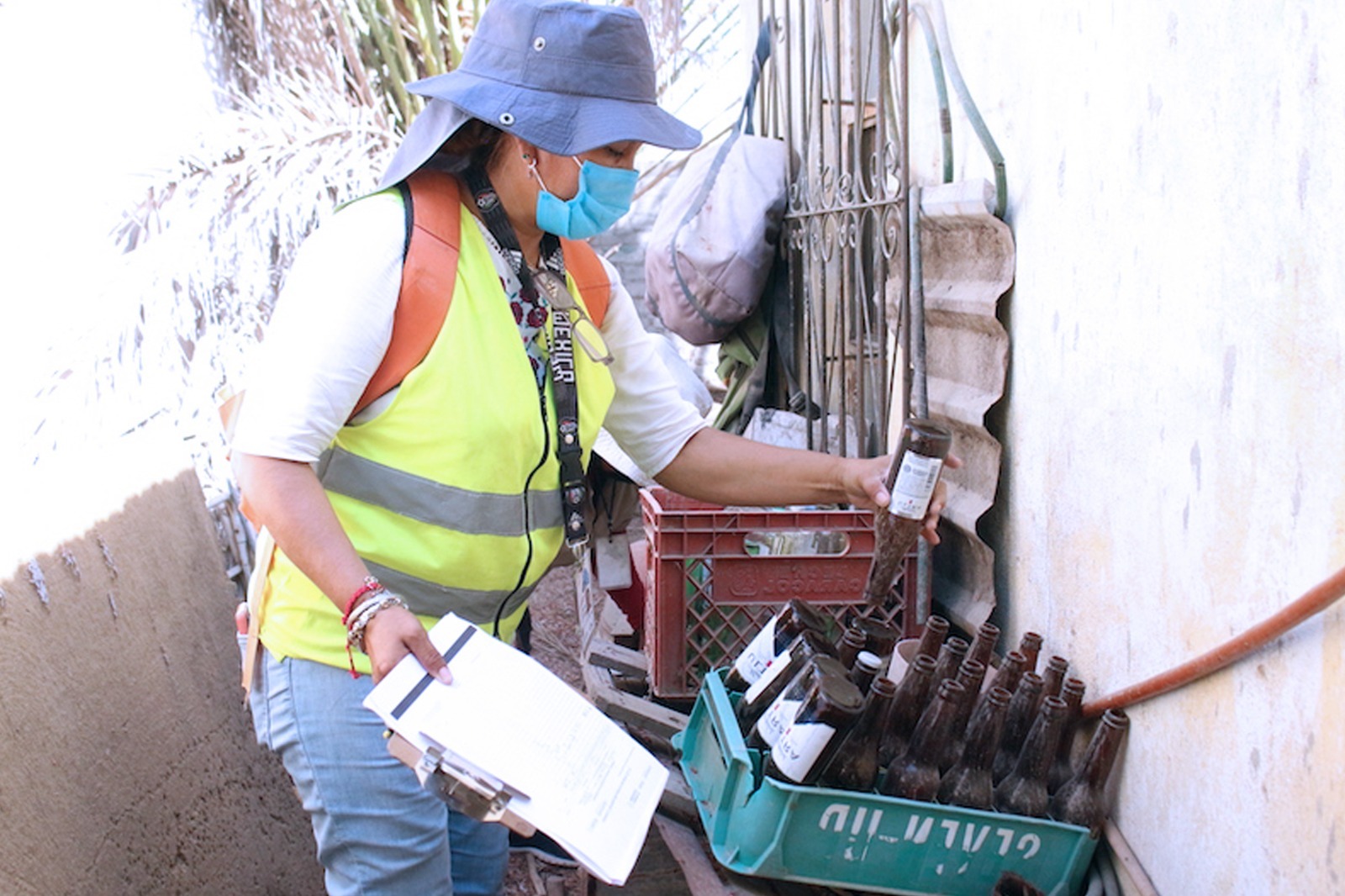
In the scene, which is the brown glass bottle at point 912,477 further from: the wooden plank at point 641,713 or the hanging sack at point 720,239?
the hanging sack at point 720,239

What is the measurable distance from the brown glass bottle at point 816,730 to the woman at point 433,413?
62 centimetres

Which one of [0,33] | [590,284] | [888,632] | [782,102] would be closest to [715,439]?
[590,284]

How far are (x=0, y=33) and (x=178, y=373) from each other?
169 cm

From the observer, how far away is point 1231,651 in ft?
6.62

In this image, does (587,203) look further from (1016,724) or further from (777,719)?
(1016,724)

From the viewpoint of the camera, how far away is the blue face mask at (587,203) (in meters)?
2.24

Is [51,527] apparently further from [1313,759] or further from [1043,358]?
[1313,759]

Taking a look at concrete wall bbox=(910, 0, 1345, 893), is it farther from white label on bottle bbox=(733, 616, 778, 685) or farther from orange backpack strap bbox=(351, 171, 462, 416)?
orange backpack strap bbox=(351, 171, 462, 416)

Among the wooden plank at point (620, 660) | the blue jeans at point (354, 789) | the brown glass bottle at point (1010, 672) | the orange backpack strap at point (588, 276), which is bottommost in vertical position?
the wooden plank at point (620, 660)

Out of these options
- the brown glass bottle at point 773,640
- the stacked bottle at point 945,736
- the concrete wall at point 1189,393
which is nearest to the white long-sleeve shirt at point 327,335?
the stacked bottle at point 945,736

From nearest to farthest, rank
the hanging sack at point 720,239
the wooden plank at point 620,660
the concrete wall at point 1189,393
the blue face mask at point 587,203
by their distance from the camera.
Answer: the concrete wall at point 1189,393, the blue face mask at point 587,203, the wooden plank at point 620,660, the hanging sack at point 720,239

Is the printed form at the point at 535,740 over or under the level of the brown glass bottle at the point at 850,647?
over

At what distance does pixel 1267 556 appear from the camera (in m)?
1.94

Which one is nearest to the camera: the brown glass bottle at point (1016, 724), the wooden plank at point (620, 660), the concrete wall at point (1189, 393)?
the concrete wall at point (1189, 393)
